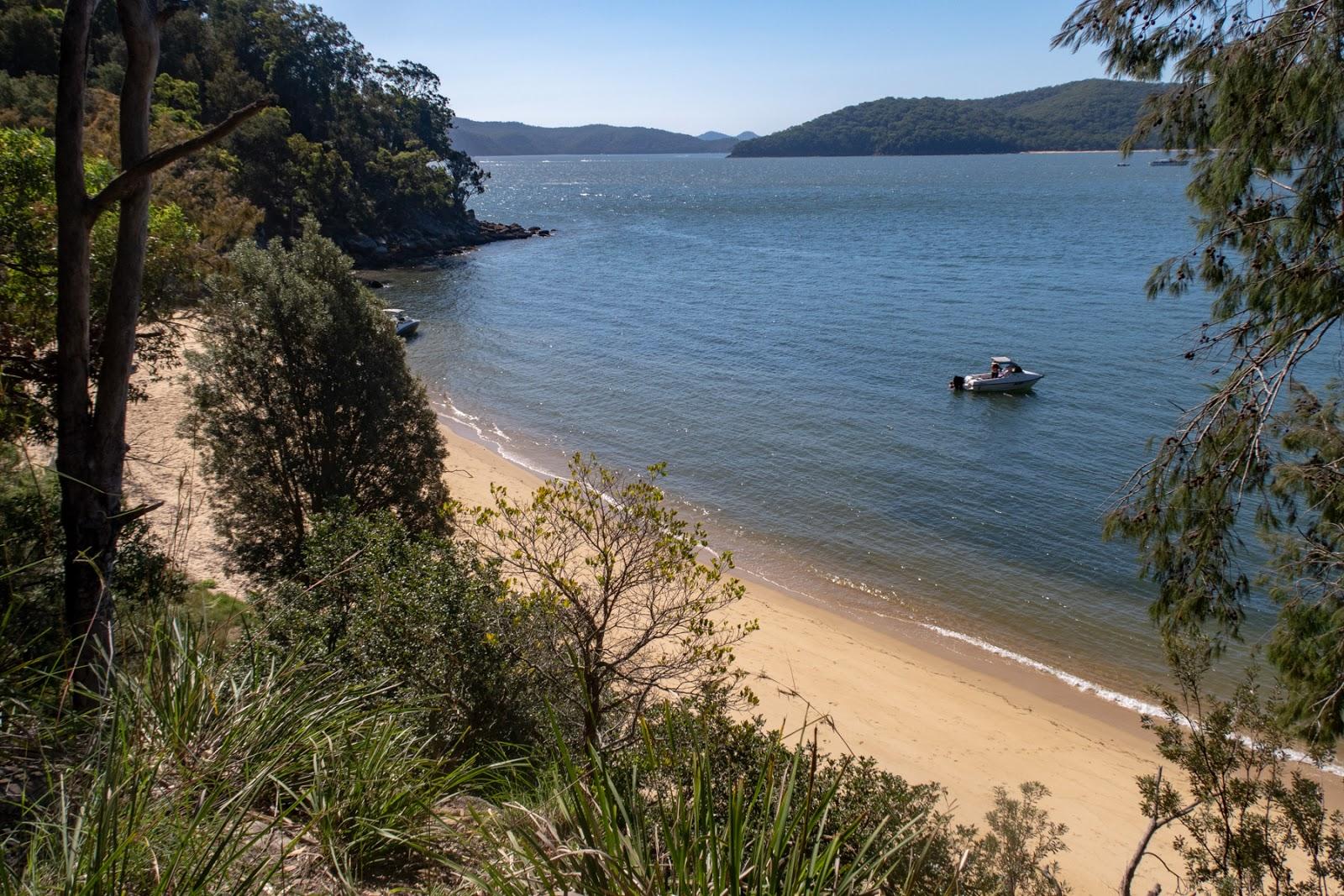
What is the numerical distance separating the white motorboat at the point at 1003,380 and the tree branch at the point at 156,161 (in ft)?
89.1

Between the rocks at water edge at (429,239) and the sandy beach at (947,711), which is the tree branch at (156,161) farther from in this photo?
the rocks at water edge at (429,239)

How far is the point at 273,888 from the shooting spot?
8.80 ft

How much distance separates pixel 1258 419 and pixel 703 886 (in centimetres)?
660

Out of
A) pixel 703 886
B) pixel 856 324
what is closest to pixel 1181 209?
pixel 856 324

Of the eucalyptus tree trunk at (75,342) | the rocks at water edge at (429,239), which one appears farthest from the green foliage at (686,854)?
the rocks at water edge at (429,239)

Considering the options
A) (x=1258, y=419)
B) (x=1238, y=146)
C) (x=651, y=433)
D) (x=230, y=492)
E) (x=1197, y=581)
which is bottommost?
(x=651, y=433)

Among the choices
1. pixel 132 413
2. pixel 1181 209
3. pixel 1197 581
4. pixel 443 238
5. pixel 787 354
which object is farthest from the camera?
pixel 1181 209

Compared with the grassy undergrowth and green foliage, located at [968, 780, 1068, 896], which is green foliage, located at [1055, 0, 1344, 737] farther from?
the grassy undergrowth

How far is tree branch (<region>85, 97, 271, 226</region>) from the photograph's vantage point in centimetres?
462

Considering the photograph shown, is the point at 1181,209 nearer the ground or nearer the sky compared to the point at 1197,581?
nearer the sky

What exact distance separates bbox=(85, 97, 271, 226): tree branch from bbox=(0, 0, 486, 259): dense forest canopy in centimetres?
3072

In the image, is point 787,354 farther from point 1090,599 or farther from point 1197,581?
point 1197,581

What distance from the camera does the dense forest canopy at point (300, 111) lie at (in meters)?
40.4

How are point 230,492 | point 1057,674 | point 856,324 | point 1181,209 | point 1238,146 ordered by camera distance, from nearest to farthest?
point 1238,146 < point 230,492 < point 1057,674 < point 856,324 < point 1181,209
